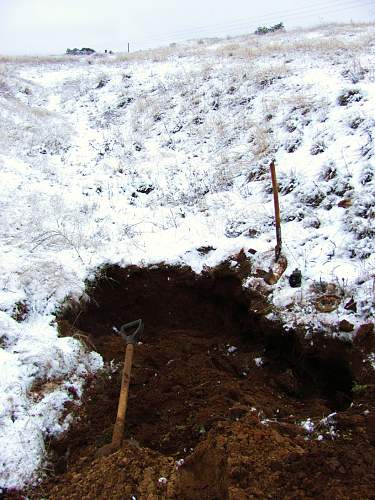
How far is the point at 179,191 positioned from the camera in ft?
29.7

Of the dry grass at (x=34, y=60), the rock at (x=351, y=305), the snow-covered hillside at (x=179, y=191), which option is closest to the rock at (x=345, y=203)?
the snow-covered hillside at (x=179, y=191)

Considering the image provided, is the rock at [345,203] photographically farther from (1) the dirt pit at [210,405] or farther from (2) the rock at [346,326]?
(2) the rock at [346,326]

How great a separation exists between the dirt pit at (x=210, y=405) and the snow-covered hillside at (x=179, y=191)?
283 millimetres

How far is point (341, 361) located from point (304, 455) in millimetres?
1624

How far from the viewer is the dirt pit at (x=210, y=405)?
10.1 ft

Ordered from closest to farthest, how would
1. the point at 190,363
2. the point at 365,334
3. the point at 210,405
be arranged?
the point at 210,405, the point at 365,334, the point at 190,363

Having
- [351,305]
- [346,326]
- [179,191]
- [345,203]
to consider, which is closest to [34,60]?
[179,191]

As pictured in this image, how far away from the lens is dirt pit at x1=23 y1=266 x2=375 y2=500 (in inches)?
121

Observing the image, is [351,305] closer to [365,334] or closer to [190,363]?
[365,334]

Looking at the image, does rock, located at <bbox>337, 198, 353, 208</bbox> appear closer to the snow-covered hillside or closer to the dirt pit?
the snow-covered hillside

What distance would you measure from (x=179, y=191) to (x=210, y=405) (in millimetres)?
5664

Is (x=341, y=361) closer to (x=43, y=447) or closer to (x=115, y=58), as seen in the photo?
(x=43, y=447)

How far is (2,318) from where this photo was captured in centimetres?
499

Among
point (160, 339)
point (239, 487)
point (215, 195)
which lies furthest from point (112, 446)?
point (215, 195)
